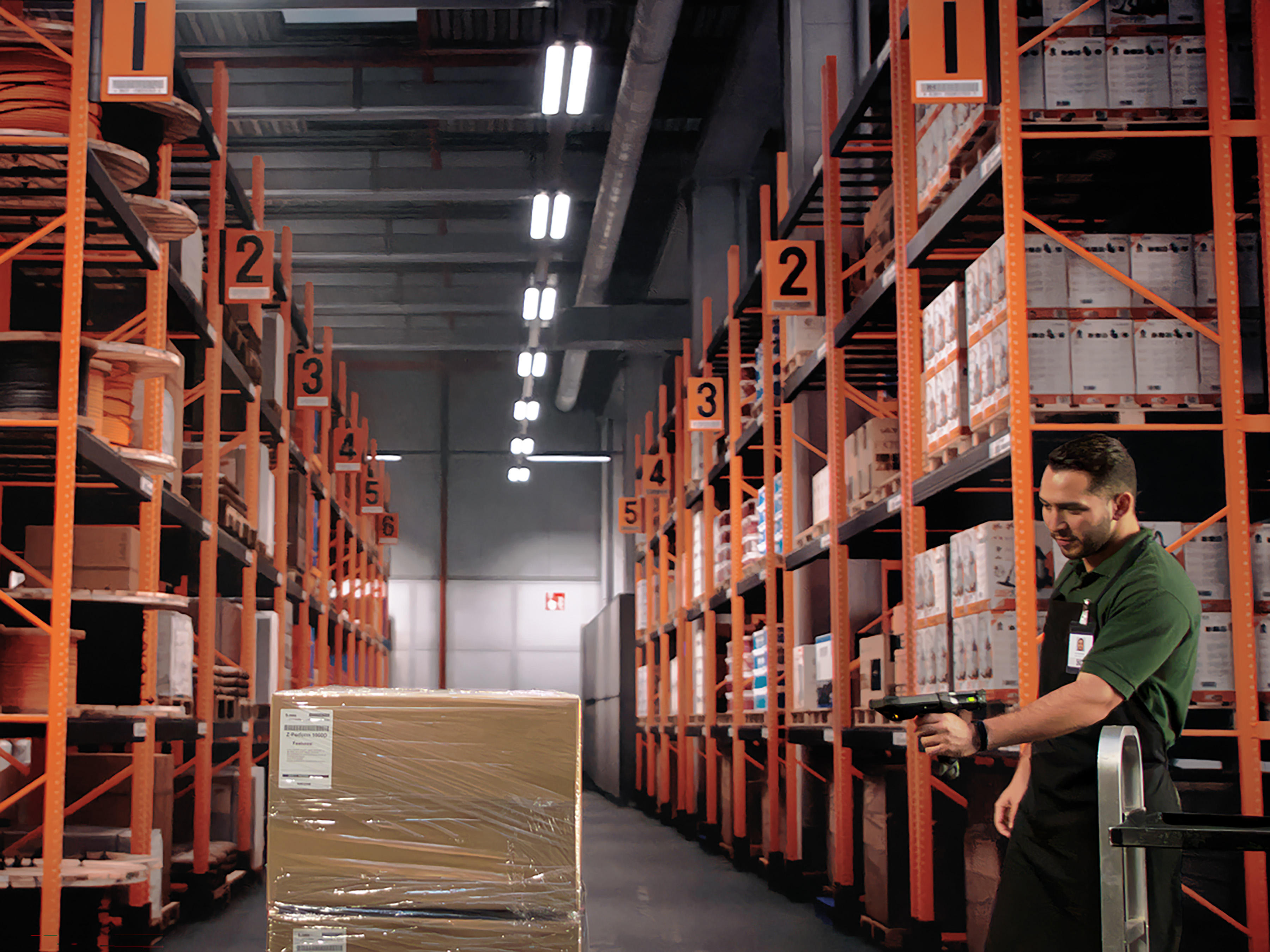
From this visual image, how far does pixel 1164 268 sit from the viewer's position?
4711 mm

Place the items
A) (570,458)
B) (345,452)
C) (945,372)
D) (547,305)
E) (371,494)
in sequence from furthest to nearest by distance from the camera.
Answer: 1. (570,458)
2. (371,494)
3. (345,452)
4. (547,305)
5. (945,372)

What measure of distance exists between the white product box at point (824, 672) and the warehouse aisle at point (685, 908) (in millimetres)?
1249

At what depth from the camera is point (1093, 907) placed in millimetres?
3053

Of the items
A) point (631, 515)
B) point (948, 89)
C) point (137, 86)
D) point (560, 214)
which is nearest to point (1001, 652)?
point (948, 89)

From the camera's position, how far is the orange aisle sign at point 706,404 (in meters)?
10.8

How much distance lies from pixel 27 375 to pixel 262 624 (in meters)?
4.56

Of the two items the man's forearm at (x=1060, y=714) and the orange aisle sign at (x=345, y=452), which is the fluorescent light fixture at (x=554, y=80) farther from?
the man's forearm at (x=1060, y=714)

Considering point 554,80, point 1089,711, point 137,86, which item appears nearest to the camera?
point 1089,711

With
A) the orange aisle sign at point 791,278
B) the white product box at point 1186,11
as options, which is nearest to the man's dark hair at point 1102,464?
the white product box at point 1186,11

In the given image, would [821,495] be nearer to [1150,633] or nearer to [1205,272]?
[1205,272]

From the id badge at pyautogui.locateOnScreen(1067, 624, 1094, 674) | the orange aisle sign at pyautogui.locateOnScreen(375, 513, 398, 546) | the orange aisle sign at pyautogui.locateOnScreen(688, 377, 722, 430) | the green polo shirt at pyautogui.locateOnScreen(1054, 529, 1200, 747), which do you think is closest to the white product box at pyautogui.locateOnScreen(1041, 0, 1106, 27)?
the green polo shirt at pyautogui.locateOnScreen(1054, 529, 1200, 747)

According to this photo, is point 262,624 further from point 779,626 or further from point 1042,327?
point 1042,327

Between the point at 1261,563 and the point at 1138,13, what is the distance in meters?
2.07

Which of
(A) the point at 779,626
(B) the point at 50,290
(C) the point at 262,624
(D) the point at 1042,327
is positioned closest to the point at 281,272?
(C) the point at 262,624
